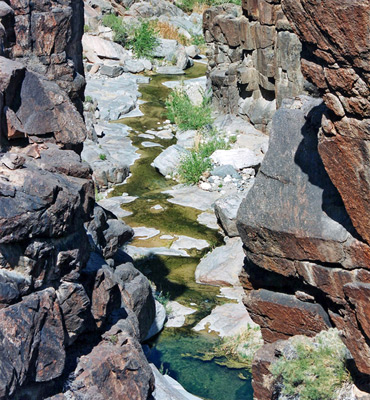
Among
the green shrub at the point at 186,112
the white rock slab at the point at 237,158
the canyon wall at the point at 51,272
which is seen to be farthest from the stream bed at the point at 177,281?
the canyon wall at the point at 51,272

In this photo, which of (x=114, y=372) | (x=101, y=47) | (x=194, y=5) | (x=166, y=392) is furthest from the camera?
(x=194, y=5)

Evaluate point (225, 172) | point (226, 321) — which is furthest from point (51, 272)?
point (225, 172)

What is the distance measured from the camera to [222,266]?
977 centimetres

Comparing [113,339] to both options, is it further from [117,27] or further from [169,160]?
[117,27]

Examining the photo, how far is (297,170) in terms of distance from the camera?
516cm

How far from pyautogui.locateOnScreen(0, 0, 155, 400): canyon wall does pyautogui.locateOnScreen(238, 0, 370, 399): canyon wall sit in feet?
4.23

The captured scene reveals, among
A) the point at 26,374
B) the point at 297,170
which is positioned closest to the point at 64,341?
the point at 26,374

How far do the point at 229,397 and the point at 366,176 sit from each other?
385cm

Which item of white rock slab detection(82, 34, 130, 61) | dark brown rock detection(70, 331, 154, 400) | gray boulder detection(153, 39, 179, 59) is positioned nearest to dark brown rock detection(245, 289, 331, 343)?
dark brown rock detection(70, 331, 154, 400)

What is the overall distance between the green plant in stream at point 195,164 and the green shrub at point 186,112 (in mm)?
1579

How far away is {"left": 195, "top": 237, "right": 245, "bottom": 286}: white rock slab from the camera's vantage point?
31.4 feet

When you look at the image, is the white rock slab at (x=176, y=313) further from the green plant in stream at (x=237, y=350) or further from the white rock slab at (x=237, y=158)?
the white rock slab at (x=237, y=158)

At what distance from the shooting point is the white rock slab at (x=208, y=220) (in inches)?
454

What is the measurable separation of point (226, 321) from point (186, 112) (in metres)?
8.66
